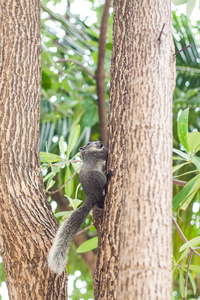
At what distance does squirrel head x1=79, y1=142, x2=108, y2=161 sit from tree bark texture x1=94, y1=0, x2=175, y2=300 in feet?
2.45

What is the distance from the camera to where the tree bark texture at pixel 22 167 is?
81.0 inches

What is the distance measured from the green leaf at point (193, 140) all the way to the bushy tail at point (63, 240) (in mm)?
761

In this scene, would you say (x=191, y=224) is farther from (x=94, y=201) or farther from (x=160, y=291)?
(x=160, y=291)

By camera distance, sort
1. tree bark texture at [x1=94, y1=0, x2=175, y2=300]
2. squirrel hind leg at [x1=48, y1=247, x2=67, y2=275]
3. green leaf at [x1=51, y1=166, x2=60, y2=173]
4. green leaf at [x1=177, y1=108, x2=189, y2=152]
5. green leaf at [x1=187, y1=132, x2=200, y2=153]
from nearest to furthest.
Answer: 1. tree bark texture at [x1=94, y1=0, x2=175, y2=300]
2. squirrel hind leg at [x1=48, y1=247, x2=67, y2=275]
3. green leaf at [x1=187, y1=132, x2=200, y2=153]
4. green leaf at [x1=177, y1=108, x2=189, y2=152]
5. green leaf at [x1=51, y1=166, x2=60, y2=173]

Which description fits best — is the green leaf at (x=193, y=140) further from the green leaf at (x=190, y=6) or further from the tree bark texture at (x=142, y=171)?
the green leaf at (x=190, y=6)

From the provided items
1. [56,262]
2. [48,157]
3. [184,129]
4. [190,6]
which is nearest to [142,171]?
[56,262]

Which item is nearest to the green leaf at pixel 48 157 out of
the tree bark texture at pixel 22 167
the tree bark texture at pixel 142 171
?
the tree bark texture at pixel 22 167

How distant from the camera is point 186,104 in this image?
4.36m

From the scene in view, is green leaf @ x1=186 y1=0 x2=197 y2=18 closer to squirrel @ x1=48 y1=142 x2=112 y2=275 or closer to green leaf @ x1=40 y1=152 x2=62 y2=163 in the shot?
squirrel @ x1=48 y1=142 x2=112 y2=275

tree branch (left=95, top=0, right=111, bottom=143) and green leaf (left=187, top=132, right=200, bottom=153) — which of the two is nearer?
green leaf (left=187, top=132, right=200, bottom=153)

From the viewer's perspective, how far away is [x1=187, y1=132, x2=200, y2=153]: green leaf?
2.18 meters

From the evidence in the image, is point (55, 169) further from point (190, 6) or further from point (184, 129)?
point (190, 6)

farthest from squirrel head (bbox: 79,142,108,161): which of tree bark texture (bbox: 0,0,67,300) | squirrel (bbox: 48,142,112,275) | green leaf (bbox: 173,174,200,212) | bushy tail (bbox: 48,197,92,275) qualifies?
green leaf (bbox: 173,174,200,212)

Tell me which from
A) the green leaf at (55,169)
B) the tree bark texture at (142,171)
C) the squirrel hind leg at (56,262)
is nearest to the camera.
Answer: the tree bark texture at (142,171)
